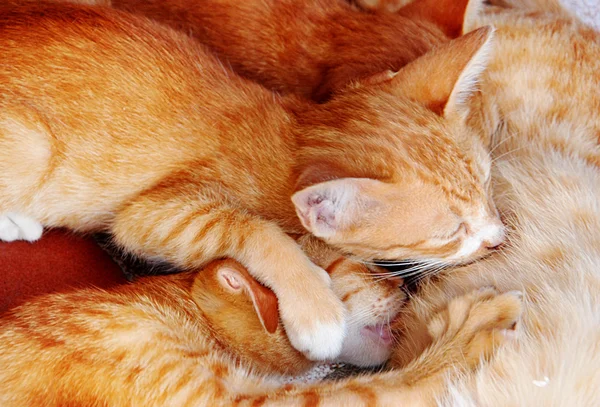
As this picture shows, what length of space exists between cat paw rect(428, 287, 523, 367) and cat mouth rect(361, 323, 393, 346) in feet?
0.49

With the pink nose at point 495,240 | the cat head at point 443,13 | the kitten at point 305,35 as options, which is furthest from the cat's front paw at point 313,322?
the cat head at point 443,13

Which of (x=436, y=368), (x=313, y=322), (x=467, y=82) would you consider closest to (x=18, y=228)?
(x=313, y=322)

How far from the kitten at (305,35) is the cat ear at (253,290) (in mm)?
656

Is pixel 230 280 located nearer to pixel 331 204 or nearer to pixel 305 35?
pixel 331 204

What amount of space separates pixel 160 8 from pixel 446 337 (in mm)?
1270

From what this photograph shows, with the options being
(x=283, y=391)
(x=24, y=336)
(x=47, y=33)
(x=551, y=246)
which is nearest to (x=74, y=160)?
Answer: (x=47, y=33)

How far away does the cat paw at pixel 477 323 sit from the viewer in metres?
1.38

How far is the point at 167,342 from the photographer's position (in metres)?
1.44

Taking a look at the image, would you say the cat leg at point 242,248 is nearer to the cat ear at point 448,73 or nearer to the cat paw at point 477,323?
the cat paw at point 477,323

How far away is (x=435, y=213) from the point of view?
4.99 ft

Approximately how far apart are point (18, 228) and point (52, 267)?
0.13m

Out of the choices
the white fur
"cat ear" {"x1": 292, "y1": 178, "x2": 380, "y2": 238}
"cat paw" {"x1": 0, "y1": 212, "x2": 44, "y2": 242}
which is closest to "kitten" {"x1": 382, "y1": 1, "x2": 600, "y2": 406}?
the white fur

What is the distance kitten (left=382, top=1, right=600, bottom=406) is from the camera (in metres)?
1.33

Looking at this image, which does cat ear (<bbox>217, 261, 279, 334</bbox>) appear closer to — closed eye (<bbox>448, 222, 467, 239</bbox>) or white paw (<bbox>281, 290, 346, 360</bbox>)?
white paw (<bbox>281, 290, 346, 360</bbox>)
